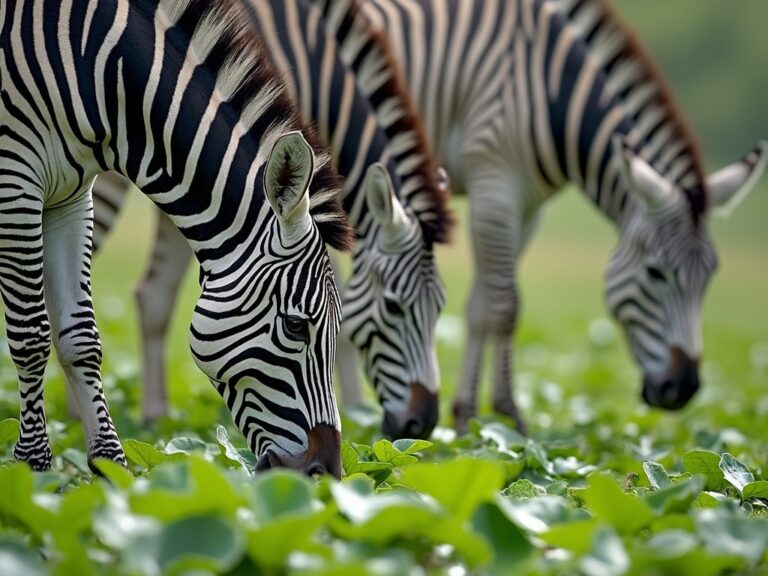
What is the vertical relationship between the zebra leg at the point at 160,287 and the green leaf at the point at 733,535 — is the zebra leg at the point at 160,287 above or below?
above

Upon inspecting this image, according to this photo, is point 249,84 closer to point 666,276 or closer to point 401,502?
point 401,502

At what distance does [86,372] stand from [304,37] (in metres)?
3.25

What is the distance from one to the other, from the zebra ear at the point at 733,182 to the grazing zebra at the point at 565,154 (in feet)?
0.04

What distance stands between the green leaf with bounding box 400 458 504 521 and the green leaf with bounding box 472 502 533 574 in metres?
0.08

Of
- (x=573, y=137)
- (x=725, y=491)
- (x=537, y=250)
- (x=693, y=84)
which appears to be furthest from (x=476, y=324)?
(x=693, y=84)

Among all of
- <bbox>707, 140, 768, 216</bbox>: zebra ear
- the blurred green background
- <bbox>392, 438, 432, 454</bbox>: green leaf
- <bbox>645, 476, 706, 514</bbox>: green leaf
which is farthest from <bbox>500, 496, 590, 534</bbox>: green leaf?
<bbox>707, 140, 768, 216</bbox>: zebra ear

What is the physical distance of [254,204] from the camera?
4.23m

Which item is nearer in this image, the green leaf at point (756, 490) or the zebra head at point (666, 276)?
the green leaf at point (756, 490)

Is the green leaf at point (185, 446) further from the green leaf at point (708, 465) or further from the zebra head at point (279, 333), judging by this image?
the green leaf at point (708, 465)

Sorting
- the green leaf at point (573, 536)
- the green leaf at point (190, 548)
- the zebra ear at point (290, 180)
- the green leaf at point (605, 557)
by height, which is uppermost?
the zebra ear at point (290, 180)

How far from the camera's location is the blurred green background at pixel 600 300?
27.8 feet

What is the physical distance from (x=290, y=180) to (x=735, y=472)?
2.27 m

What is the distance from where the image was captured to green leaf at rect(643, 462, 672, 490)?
13.8 ft

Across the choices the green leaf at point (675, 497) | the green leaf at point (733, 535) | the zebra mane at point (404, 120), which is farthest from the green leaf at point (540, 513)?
the zebra mane at point (404, 120)
